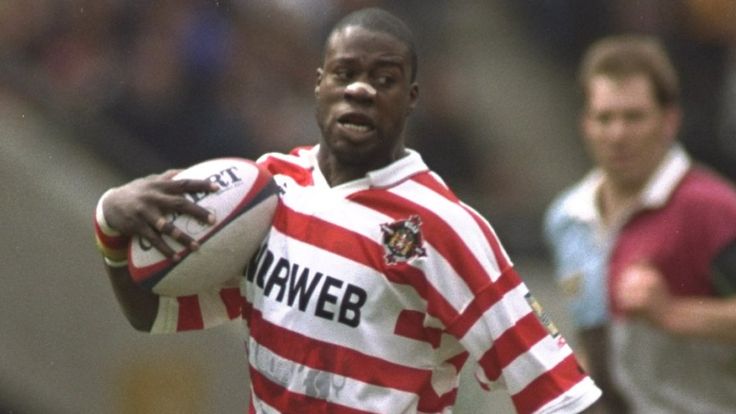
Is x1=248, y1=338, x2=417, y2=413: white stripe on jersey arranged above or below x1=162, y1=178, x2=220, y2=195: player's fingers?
below

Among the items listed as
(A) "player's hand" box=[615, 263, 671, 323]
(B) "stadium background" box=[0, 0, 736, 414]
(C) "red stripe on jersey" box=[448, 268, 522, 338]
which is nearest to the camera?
(C) "red stripe on jersey" box=[448, 268, 522, 338]

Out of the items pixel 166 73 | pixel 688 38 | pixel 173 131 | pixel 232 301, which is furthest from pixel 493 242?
pixel 688 38

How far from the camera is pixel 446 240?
5.33 m

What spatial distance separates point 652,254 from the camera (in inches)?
279

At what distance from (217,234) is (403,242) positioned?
44cm

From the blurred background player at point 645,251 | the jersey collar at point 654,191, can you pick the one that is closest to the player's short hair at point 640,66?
the blurred background player at point 645,251

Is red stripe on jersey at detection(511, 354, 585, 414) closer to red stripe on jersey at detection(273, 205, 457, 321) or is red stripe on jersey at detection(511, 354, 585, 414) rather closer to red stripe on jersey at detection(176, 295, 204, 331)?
red stripe on jersey at detection(273, 205, 457, 321)

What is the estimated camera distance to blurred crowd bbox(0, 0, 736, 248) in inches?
384

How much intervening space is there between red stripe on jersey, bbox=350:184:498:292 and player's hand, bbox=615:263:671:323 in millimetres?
1498

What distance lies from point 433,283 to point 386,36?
0.59 meters

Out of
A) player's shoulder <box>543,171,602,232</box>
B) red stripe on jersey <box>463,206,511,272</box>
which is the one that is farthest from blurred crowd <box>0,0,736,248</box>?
red stripe on jersey <box>463,206,511,272</box>

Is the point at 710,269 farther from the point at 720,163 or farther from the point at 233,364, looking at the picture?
the point at 720,163

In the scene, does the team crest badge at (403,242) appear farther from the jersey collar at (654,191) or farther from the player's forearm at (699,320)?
the jersey collar at (654,191)

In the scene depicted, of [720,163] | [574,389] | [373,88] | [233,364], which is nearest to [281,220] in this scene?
[373,88]
